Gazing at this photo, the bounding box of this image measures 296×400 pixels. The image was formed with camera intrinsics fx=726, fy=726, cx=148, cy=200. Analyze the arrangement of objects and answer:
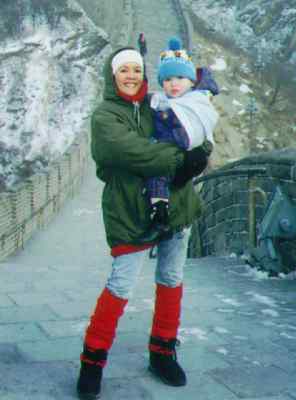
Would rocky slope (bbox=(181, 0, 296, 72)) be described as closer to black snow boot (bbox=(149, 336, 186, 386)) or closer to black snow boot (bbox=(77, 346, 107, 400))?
black snow boot (bbox=(149, 336, 186, 386))

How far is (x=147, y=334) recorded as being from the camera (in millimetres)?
4312

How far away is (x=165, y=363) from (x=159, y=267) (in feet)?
1.50

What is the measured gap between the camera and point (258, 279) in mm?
6523

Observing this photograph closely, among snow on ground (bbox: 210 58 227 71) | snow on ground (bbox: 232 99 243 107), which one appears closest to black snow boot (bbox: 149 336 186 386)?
snow on ground (bbox: 232 99 243 107)

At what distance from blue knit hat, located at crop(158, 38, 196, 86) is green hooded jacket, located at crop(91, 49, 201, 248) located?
0.52ft


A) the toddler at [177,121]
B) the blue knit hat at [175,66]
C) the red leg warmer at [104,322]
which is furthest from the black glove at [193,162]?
the red leg warmer at [104,322]

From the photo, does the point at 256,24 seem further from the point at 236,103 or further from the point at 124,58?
the point at 124,58

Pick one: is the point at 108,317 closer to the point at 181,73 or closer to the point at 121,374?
the point at 121,374

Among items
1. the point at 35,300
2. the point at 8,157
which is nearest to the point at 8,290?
the point at 35,300

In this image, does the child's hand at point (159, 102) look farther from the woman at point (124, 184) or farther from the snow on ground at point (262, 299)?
the snow on ground at point (262, 299)

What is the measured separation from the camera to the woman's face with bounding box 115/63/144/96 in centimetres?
332

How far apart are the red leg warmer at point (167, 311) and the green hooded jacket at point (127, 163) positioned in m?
0.35

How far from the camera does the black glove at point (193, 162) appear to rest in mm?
3260

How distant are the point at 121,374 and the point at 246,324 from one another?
53.5 inches
